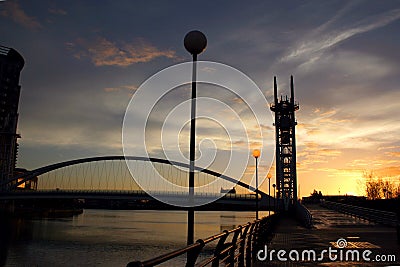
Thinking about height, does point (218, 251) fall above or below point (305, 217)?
above

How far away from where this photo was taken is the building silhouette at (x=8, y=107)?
350 feet

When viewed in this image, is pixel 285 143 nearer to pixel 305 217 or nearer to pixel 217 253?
pixel 305 217

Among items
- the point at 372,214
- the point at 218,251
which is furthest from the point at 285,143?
the point at 218,251

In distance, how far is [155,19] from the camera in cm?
A: 1766

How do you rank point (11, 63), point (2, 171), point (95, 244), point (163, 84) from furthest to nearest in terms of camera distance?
1. point (11, 63)
2. point (2, 171)
3. point (95, 244)
4. point (163, 84)

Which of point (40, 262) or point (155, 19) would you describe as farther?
point (40, 262)

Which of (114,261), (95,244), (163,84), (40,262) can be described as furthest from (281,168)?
(163,84)

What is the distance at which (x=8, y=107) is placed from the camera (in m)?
114

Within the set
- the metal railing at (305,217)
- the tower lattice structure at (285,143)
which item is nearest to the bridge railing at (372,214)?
the metal railing at (305,217)

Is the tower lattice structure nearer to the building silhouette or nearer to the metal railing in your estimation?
the metal railing

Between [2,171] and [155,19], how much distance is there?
102 meters

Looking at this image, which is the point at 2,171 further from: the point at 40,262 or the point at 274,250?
the point at 274,250

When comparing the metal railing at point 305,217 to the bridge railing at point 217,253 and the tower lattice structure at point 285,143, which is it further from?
the tower lattice structure at point 285,143

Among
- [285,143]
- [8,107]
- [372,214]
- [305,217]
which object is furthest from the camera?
[8,107]
